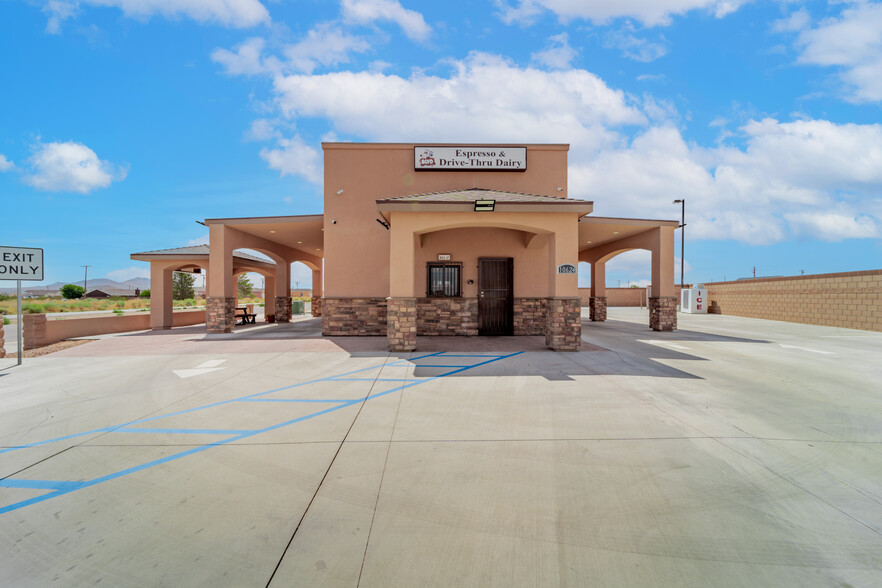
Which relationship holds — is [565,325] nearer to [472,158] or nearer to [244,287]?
[472,158]

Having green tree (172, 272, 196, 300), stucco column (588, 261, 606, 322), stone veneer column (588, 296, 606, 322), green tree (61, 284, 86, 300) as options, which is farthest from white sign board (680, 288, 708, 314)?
green tree (61, 284, 86, 300)

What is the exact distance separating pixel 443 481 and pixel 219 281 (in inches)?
553

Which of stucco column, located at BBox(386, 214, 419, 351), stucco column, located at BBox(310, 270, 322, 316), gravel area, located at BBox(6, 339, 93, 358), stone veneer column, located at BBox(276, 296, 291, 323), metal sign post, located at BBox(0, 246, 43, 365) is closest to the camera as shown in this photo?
metal sign post, located at BBox(0, 246, 43, 365)

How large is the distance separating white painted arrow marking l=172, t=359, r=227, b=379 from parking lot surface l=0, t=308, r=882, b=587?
20.7 inches

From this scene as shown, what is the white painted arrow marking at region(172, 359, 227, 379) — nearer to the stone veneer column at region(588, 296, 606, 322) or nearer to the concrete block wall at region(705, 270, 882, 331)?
the stone veneer column at region(588, 296, 606, 322)

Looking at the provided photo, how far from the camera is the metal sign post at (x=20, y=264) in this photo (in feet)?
28.6

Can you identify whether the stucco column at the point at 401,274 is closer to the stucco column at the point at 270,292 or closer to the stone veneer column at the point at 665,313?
the stone veneer column at the point at 665,313

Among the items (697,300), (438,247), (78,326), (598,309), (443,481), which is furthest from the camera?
(697,300)

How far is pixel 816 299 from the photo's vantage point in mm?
17297

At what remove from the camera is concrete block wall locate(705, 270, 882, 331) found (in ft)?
48.8

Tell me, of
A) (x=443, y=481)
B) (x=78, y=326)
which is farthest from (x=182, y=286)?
(x=443, y=481)

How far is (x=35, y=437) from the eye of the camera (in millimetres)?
4289

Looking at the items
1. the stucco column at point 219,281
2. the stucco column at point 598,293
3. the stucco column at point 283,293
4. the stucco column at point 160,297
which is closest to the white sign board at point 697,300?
the stucco column at point 598,293

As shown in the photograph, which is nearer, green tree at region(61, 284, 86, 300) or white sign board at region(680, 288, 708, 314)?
white sign board at region(680, 288, 708, 314)
